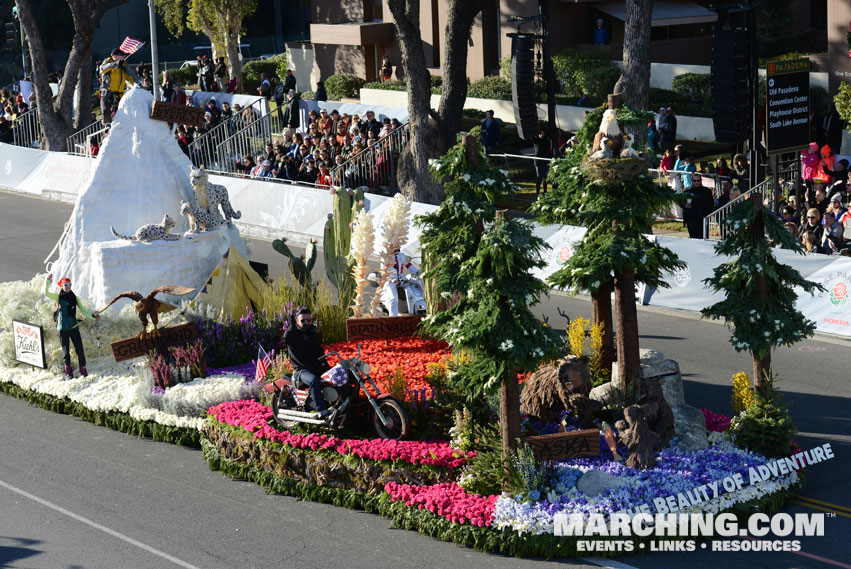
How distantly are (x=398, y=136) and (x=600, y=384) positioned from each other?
16775 mm

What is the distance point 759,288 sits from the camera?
14.2 meters

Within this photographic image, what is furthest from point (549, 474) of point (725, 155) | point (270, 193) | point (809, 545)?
point (725, 155)

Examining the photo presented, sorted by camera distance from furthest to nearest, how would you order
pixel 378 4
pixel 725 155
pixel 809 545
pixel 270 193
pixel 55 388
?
1. pixel 378 4
2. pixel 725 155
3. pixel 270 193
4. pixel 55 388
5. pixel 809 545

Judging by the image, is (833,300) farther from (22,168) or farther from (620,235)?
(22,168)

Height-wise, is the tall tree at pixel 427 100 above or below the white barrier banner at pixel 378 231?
above

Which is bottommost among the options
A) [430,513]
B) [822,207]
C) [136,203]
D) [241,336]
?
[430,513]

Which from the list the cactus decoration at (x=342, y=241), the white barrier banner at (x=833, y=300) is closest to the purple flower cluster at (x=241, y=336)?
the cactus decoration at (x=342, y=241)

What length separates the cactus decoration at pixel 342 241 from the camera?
1978 centimetres

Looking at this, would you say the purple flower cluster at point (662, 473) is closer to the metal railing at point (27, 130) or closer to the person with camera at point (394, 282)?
the person with camera at point (394, 282)

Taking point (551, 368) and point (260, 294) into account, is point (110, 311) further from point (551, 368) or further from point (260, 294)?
point (551, 368)

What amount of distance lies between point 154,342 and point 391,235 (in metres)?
4.23

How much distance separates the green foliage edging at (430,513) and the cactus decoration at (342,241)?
5391 millimetres

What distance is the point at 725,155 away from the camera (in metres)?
32.2

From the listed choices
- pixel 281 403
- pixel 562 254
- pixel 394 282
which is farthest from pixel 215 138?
pixel 281 403
